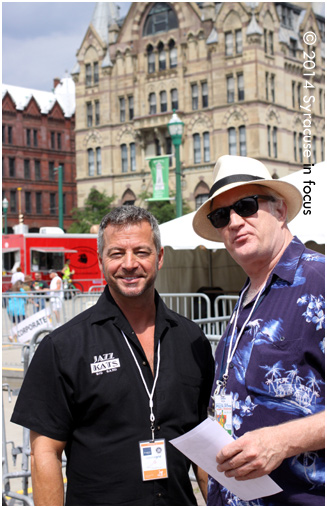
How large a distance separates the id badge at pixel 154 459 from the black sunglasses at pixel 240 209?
0.93m

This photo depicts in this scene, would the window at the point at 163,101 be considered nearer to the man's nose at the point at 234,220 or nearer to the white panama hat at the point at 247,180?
the white panama hat at the point at 247,180

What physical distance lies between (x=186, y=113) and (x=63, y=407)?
51.4 meters

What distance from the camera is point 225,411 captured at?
2447mm

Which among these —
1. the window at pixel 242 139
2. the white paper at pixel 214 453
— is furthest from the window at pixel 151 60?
the white paper at pixel 214 453

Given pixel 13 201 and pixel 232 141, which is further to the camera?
pixel 13 201

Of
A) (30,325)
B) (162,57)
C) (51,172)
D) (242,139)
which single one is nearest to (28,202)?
(51,172)

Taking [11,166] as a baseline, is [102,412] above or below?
below

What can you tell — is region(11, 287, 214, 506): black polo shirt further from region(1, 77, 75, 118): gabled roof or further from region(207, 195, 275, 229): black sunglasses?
region(1, 77, 75, 118): gabled roof

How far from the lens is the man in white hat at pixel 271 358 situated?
2176 mm

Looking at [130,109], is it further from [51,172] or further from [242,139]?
[51,172]

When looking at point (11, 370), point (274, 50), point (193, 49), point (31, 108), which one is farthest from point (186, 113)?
point (11, 370)

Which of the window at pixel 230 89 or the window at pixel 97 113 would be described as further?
the window at pixel 97 113

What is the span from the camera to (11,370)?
34.8ft

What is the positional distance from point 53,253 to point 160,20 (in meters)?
27.7
